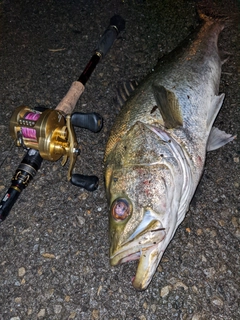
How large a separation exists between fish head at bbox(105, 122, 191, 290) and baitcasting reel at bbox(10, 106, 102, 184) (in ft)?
0.98

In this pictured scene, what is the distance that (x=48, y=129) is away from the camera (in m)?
2.37

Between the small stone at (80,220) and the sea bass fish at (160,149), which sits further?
the small stone at (80,220)

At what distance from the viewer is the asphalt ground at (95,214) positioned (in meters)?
2.42

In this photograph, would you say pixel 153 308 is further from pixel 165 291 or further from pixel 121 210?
pixel 121 210

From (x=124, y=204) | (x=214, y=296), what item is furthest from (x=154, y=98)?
(x=214, y=296)

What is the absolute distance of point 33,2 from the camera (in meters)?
3.90

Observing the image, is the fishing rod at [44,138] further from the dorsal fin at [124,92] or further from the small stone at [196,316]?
the small stone at [196,316]

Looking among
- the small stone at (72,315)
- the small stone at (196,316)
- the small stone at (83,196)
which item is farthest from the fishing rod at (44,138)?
the small stone at (196,316)

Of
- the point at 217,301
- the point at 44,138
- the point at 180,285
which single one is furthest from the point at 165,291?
the point at 44,138

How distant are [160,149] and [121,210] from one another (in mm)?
515

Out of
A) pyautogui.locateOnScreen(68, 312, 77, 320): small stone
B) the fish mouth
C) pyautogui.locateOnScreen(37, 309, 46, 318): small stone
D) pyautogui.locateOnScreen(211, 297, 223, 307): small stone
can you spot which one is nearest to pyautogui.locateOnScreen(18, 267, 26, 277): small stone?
pyautogui.locateOnScreen(37, 309, 46, 318): small stone

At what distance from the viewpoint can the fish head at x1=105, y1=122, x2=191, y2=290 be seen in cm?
208

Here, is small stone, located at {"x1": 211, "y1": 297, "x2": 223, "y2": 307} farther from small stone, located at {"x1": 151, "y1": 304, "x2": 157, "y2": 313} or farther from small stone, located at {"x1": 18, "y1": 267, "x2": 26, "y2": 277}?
small stone, located at {"x1": 18, "y1": 267, "x2": 26, "y2": 277}

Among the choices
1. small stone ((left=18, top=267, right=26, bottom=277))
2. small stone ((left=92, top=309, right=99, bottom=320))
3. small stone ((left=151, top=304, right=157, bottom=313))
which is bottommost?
small stone ((left=151, top=304, right=157, bottom=313))
